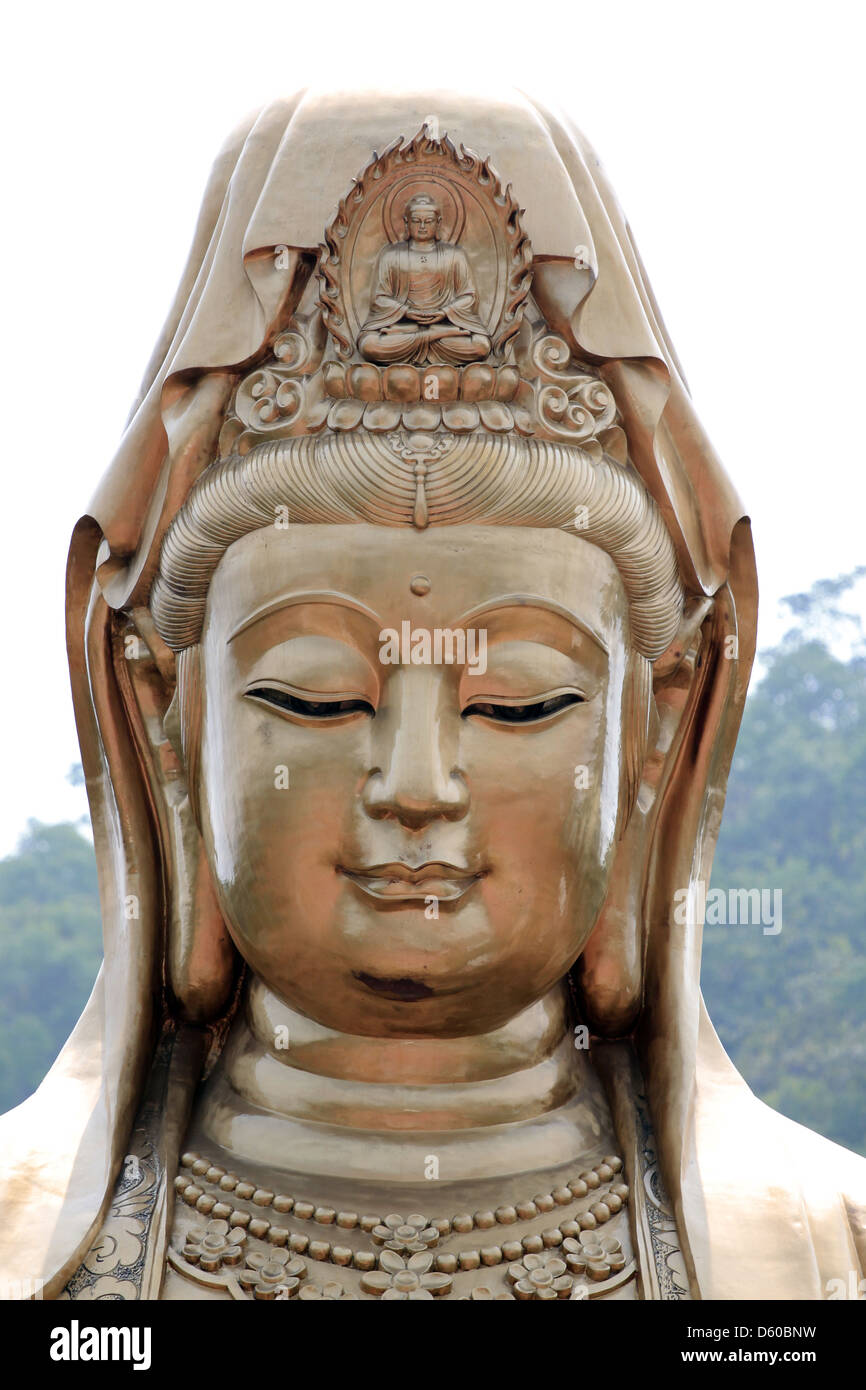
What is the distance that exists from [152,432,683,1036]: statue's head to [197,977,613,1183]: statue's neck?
0.13 metres

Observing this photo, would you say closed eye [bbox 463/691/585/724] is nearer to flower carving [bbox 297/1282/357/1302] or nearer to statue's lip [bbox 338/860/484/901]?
statue's lip [bbox 338/860/484/901]

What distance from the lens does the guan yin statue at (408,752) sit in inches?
195

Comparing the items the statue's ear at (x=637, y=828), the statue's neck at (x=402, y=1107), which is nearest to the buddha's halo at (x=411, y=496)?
the statue's ear at (x=637, y=828)

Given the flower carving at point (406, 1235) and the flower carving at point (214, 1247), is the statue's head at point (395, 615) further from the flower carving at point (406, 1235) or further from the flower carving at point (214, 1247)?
the flower carving at point (406, 1235)

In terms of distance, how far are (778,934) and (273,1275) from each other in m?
13.4

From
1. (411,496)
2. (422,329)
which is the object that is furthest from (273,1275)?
(422,329)

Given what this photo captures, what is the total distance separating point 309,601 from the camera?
16.4 ft

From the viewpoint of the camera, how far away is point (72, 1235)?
4.94m

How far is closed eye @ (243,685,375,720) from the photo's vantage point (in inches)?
197

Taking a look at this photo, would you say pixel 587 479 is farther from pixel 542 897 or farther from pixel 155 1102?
pixel 155 1102

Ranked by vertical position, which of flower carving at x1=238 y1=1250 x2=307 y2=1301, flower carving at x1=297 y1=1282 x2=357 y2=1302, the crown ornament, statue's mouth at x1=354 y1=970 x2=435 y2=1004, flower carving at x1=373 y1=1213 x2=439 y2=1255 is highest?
the crown ornament

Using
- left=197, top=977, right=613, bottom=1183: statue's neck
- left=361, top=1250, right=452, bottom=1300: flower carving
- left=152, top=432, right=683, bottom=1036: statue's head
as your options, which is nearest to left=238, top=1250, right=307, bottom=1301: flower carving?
left=361, top=1250, right=452, bottom=1300: flower carving

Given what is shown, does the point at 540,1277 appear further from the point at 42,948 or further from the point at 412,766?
the point at 42,948
